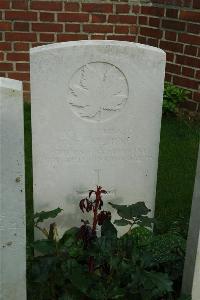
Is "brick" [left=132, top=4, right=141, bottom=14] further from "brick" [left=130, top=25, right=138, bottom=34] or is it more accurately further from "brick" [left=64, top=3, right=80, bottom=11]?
"brick" [left=64, top=3, right=80, bottom=11]

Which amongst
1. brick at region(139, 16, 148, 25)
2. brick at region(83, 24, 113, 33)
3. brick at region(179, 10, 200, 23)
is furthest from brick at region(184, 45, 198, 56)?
brick at region(83, 24, 113, 33)

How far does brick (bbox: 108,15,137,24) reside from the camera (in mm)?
5078

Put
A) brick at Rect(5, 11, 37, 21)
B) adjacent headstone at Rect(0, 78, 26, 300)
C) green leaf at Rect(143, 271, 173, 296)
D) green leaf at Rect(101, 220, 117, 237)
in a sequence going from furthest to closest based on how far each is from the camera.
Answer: brick at Rect(5, 11, 37, 21) → green leaf at Rect(101, 220, 117, 237) → green leaf at Rect(143, 271, 173, 296) → adjacent headstone at Rect(0, 78, 26, 300)

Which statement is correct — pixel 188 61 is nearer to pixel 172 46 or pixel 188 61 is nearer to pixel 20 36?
pixel 172 46

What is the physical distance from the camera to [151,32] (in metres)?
5.12

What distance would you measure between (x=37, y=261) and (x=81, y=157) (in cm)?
61

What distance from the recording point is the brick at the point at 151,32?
→ 16.7 feet

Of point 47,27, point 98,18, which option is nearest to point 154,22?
point 98,18

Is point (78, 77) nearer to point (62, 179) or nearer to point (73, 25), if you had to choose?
point (62, 179)

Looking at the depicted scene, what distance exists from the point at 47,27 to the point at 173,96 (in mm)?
1441

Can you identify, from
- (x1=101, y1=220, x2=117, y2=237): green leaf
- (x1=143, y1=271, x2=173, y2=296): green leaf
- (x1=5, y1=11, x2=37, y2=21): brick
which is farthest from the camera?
(x1=5, y1=11, x2=37, y2=21): brick

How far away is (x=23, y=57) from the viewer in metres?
5.13

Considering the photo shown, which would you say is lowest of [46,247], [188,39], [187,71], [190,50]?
[46,247]

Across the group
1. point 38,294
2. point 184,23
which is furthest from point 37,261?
point 184,23
